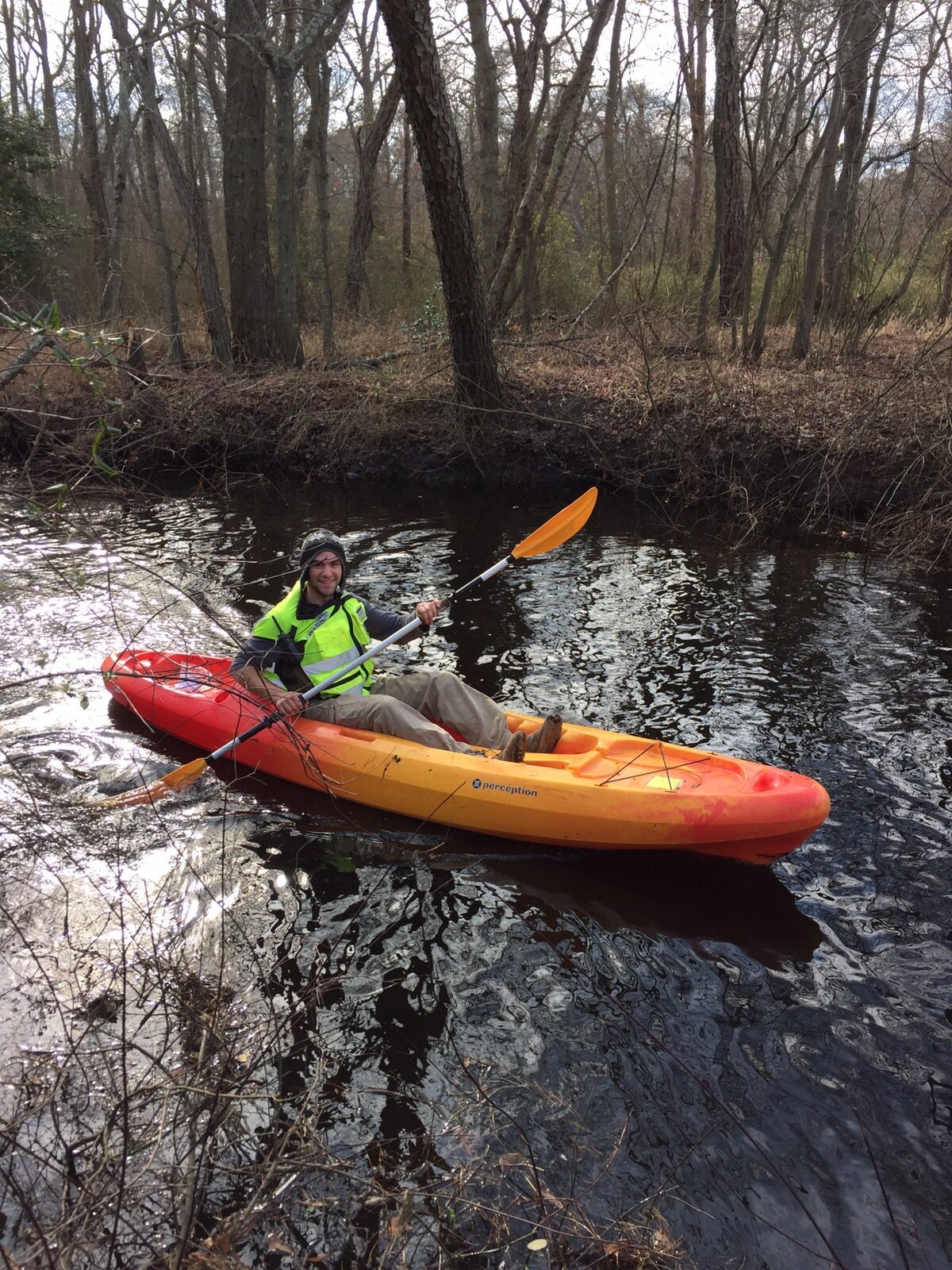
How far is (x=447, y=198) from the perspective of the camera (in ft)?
28.7

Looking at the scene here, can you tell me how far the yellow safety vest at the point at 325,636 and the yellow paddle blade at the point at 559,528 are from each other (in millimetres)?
1316

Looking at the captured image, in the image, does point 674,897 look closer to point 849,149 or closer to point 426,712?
point 426,712

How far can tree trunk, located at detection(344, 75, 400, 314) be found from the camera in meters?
14.6

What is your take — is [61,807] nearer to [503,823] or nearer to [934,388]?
[503,823]

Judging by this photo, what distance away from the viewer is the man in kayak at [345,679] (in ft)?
15.0

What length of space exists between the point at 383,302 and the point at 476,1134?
51.7ft

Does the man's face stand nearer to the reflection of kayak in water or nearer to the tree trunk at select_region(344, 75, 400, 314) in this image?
the reflection of kayak in water

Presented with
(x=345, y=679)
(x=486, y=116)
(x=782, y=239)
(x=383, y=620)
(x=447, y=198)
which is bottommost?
(x=345, y=679)

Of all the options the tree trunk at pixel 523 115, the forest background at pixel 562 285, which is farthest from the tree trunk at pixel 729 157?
the tree trunk at pixel 523 115

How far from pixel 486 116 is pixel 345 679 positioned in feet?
33.3

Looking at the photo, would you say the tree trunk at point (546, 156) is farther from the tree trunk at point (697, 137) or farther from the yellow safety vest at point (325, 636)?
the yellow safety vest at point (325, 636)

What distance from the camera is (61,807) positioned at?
4.38 metres

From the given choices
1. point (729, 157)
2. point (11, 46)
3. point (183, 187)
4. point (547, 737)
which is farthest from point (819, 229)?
point (11, 46)

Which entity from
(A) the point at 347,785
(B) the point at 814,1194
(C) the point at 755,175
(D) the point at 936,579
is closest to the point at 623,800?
(A) the point at 347,785
